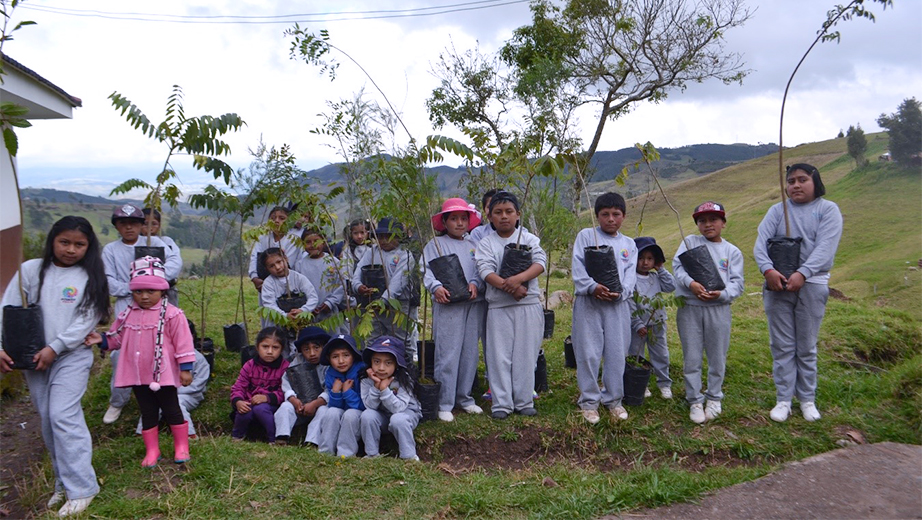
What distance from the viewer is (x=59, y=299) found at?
4.37 metres

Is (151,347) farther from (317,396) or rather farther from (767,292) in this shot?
(767,292)

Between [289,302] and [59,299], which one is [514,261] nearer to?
[289,302]

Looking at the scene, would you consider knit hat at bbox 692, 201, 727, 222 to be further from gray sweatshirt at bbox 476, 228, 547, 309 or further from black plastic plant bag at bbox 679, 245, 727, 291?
gray sweatshirt at bbox 476, 228, 547, 309

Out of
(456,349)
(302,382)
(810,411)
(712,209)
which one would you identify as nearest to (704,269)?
(712,209)

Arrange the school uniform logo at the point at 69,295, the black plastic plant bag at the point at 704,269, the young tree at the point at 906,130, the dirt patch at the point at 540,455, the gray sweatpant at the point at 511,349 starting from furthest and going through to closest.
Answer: the young tree at the point at 906,130, the gray sweatpant at the point at 511,349, the black plastic plant bag at the point at 704,269, the dirt patch at the point at 540,455, the school uniform logo at the point at 69,295

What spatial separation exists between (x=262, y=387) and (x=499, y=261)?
2.45 meters

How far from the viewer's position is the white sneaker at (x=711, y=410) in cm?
565

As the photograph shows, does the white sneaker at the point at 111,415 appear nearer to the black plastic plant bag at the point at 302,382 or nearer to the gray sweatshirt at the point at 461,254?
the black plastic plant bag at the point at 302,382

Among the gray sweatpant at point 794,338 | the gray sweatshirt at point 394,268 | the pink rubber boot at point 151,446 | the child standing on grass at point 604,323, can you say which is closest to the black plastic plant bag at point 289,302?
the gray sweatshirt at point 394,268

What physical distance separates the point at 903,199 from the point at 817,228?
1777cm

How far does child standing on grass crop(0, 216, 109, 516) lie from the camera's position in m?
4.20

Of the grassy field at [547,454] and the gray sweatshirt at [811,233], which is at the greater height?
the gray sweatshirt at [811,233]

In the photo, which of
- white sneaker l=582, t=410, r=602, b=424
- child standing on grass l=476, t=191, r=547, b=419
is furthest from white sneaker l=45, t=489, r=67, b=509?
white sneaker l=582, t=410, r=602, b=424

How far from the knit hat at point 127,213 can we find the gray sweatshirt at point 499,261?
3.24m
